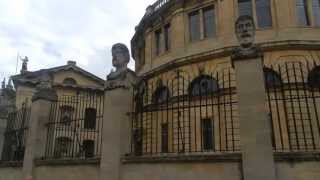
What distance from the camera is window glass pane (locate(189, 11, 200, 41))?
21.7 meters

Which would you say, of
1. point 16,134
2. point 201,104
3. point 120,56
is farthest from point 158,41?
point 120,56

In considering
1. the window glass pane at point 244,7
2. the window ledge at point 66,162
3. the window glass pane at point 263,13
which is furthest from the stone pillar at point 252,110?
the window glass pane at point 244,7

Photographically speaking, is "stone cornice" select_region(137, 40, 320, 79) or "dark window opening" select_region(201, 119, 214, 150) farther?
"stone cornice" select_region(137, 40, 320, 79)

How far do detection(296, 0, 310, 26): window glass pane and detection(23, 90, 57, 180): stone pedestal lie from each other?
49.0 feet

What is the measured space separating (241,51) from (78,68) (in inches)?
1318

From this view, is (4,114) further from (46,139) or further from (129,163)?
(129,163)

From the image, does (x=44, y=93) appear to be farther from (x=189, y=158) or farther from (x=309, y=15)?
(x=309, y=15)

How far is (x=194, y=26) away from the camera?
2203 cm

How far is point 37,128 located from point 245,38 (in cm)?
802

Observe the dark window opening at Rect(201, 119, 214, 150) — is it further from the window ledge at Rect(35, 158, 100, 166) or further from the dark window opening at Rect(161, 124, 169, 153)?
the window ledge at Rect(35, 158, 100, 166)

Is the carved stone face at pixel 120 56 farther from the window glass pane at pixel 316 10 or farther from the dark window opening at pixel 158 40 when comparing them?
the window glass pane at pixel 316 10

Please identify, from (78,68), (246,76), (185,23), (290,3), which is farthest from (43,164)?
(78,68)

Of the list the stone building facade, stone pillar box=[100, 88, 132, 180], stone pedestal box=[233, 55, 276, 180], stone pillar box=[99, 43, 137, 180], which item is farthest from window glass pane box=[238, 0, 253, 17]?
stone pedestal box=[233, 55, 276, 180]

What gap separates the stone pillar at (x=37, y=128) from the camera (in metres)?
11.8
